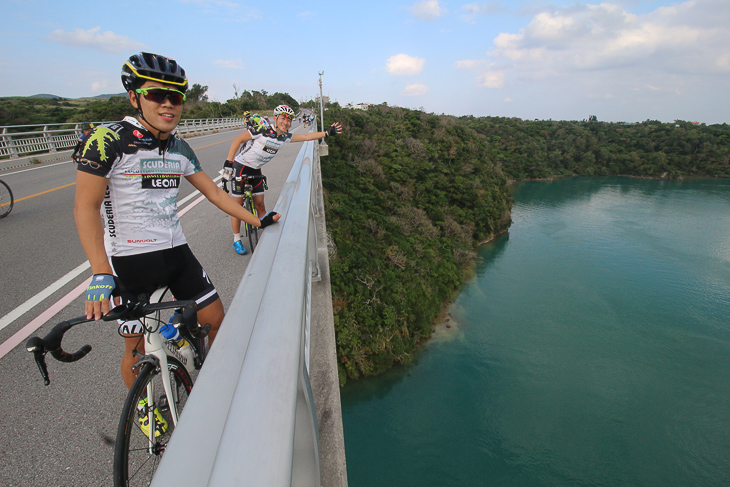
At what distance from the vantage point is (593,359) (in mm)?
20516

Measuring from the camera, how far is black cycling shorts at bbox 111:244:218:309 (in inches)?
73.2

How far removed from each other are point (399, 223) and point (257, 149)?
21949mm

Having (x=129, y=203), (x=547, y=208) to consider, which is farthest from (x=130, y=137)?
(x=547, y=208)

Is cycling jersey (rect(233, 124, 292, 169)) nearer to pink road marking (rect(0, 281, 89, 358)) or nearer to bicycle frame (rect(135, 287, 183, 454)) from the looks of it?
pink road marking (rect(0, 281, 89, 358))

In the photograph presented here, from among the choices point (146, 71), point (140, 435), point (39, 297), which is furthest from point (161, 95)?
point (39, 297)

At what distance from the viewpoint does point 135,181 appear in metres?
1.75

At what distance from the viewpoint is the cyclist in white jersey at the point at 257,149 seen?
4.44 metres

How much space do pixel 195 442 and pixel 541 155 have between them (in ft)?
281

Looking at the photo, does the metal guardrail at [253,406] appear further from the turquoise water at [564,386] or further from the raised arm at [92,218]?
the turquoise water at [564,386]

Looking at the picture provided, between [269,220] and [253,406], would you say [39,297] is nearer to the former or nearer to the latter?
[269,220]

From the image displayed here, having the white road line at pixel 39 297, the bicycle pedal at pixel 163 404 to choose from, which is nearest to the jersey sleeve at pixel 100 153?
the bicycle pedal at pixel 163 404

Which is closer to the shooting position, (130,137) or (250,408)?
(250,408)

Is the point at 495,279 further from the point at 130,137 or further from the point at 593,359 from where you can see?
the point at 130,137

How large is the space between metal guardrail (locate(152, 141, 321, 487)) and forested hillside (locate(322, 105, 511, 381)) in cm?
1336
